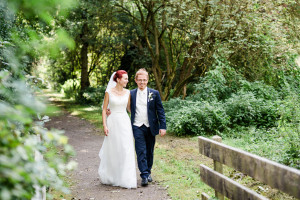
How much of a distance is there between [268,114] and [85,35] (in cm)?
1423

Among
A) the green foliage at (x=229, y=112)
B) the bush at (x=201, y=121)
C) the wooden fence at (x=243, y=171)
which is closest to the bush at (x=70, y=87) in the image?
the green foliage at (x=229, y=112)

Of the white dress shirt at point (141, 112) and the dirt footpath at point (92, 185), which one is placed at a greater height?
the white dress shirt at point (141, 112)

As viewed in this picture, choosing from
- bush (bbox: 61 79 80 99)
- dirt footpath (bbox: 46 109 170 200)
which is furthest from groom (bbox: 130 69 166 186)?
bush (bbox: 61 79 80 99)

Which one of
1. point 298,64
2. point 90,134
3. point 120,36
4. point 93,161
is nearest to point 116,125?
point 93,161

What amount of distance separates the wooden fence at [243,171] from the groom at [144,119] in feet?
5.81

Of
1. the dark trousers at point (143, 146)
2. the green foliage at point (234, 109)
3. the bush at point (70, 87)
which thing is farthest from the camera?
the bush at point (70, 87)

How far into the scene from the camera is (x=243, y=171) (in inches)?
118

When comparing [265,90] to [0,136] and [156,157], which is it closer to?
[156,157]

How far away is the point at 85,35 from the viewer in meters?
20.5

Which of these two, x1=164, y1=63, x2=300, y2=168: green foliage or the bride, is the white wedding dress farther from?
x1=164, y1=63, x2=300, y2=168: green foliage

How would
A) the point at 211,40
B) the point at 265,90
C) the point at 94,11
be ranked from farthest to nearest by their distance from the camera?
1. the point at 94,11
2. the point at 211,40
3. the point at 265,90

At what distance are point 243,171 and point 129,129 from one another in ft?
10.4

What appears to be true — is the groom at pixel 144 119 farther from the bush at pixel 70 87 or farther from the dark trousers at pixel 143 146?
the bush at pixel 70 87

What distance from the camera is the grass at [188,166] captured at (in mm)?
5250
